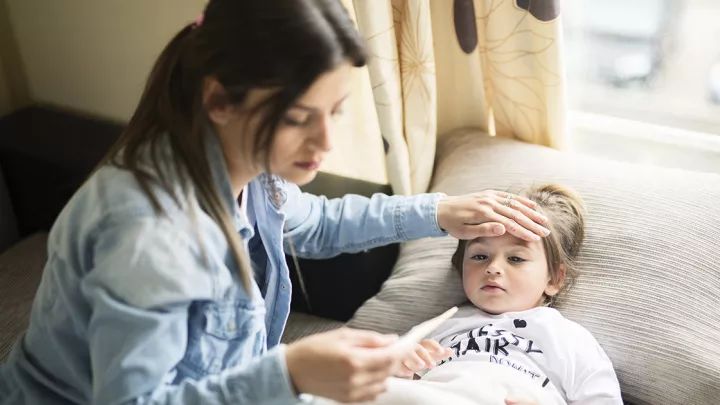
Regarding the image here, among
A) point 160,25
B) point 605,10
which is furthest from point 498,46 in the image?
point 160,25

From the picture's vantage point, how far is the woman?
2.51ft

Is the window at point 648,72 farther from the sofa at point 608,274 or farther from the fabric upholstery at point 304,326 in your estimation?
the fabric upholstery at point 304,326

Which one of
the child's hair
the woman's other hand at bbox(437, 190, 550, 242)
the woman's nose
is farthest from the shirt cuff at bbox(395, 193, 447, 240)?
the woman's nose

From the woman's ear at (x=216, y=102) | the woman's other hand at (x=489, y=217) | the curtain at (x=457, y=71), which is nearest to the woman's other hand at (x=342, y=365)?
the woman's ear at (x=216, y=102)

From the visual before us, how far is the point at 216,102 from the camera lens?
808 millimetres

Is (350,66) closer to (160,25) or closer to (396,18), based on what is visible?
(396,18)

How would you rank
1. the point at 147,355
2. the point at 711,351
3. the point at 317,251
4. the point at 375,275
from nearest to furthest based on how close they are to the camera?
the point at 147,355 → the point at 711,351 → the point at 317,251 → the point at 375,275

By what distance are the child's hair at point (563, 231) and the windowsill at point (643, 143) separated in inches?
16.1

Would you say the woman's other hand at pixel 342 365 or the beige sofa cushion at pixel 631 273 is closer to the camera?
the woman's other hand at pixel 342 365

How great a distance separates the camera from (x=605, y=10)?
1526 millimetres

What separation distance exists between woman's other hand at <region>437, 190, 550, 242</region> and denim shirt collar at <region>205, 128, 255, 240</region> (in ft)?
1.13

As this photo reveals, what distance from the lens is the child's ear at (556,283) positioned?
48.4 inches

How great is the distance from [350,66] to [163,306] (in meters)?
0.32

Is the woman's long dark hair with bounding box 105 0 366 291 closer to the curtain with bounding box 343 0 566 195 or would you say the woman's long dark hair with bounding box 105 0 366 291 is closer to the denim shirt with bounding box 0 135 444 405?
the denim shirt with bounding box 0 135 444 405
